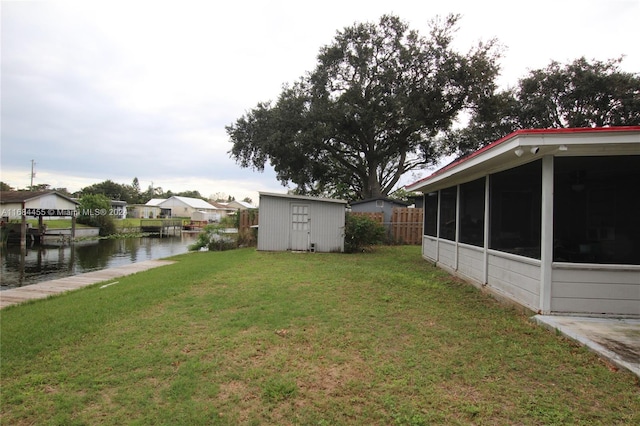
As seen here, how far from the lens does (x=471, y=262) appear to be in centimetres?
691

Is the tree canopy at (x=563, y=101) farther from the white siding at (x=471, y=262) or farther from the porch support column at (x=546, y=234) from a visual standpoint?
the porch support column at (x=546, y=234)

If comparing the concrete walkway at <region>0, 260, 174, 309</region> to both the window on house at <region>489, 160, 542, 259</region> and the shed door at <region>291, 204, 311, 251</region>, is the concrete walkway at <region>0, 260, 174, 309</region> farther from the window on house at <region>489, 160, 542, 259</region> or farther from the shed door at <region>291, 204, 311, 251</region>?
the window on house at <region>489, 160, 542, 259</region>

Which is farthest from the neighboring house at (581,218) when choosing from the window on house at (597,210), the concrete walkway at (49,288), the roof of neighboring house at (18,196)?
the roof of neighboring house at (18,196)

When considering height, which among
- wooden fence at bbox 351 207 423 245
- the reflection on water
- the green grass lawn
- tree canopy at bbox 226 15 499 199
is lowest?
the reflection on water

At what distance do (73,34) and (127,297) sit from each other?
7.19m

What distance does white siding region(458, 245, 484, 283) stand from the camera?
6.41 m

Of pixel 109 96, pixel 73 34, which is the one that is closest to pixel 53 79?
pixel 73 34

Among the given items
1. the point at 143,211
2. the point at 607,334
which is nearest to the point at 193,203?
the point at 143,211

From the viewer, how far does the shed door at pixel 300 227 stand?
507 inches

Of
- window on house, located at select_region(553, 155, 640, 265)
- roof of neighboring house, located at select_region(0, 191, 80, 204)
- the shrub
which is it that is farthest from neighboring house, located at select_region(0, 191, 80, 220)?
window on house, located at select_region(553, 155, 640, 265)

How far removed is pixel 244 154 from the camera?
2464cm

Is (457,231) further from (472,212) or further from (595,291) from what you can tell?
(595,291)

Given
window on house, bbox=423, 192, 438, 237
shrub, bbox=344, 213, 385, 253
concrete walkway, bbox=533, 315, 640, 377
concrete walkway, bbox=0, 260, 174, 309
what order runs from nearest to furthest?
concrete walkway, bbox=533, 315, 640, 377
concrete walkway, bbox=0, 260, 174, 309
window on house, bbox=423, 192, 438, 237
shrub, bbox=344, 213, 385, 253

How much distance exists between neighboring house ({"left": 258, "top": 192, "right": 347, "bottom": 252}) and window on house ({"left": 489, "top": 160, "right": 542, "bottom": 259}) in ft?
23.9
